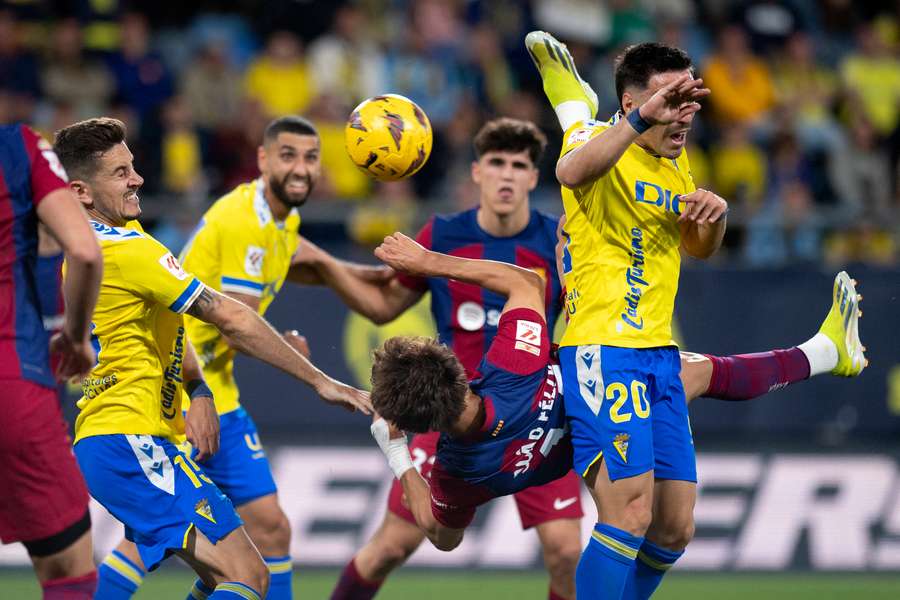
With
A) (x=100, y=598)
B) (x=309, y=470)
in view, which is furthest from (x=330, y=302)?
(x=100, y=598)

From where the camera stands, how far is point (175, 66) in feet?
43.7

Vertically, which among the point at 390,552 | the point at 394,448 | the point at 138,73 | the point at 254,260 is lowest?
the point at 390,552

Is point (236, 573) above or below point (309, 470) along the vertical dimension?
above

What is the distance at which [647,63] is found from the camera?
5.81 meters

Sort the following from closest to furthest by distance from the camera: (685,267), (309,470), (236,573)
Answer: (236,573) → (309,470) → (685,267)

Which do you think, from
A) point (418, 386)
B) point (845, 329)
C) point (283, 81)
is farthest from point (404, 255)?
point (283, 81)

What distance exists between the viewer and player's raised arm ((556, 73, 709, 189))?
208 inches

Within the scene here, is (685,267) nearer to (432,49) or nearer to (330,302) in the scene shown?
(330,302)

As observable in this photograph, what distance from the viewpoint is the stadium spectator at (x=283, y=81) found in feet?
42.4

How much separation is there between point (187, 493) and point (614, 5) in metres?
10.3

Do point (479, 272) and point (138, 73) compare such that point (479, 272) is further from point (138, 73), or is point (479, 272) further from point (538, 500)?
point (138, 73)

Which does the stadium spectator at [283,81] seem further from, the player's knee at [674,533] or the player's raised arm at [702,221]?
the player's knee at [674,533]

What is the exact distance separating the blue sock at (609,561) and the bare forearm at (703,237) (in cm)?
134

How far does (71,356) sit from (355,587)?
2870 millimetres
